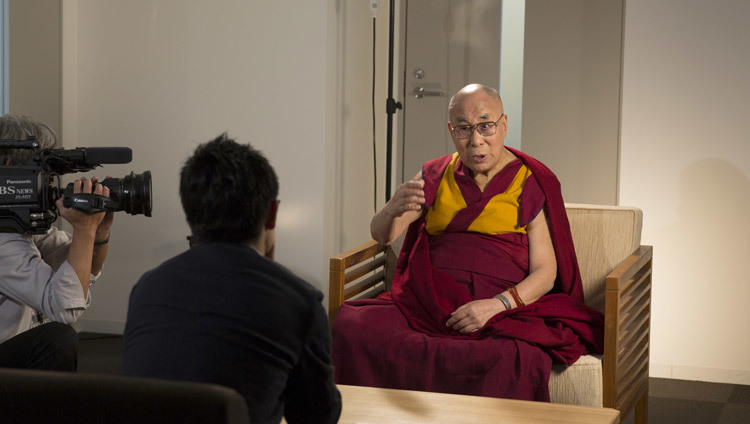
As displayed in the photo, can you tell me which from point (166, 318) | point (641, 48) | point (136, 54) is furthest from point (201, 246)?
point (136, 54)

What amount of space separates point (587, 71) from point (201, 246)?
2924 millimetres

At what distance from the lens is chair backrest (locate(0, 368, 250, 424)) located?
87cm

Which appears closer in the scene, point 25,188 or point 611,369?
point 25,188

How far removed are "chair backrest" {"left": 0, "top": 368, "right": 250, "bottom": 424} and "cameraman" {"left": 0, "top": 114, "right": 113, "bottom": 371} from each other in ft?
3.95

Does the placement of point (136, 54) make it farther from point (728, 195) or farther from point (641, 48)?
point (728, 195)

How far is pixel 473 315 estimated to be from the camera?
2561mm

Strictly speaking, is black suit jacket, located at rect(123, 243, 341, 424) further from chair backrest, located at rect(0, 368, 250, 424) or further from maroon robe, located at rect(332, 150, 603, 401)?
maroon robe, located at rect(332, 150, 603, 401)

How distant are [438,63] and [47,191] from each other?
2.45 metres

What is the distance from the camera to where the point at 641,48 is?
11.8 feet

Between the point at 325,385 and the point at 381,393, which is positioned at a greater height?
the point at 325,385

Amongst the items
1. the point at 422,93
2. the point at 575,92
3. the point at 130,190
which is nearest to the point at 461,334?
the point at 130,190

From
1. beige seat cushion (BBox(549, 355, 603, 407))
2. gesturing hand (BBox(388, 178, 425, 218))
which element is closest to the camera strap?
gesturing hand (BBox(388, 178, 425, 218))

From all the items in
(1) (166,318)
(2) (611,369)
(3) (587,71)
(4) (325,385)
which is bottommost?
(2) (611,369)

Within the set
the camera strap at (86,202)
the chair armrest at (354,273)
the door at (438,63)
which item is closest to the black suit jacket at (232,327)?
the camera strap at (86,202)
